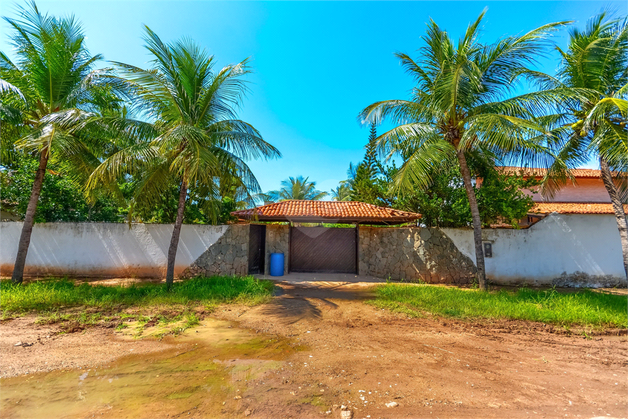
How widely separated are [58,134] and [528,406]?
10398 millimetres

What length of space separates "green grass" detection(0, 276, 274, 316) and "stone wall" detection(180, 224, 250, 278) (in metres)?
1.90

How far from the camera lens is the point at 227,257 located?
34.8 ft

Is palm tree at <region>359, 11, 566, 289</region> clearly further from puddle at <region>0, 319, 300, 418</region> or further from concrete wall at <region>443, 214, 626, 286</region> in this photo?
puddle at <region>0, 319, 300, 418</region>

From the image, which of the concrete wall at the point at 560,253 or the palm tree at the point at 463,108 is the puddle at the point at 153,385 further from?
the concrete wall at the point at 560,253

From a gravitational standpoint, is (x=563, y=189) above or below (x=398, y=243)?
above

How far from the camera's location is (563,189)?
1691 centimetres

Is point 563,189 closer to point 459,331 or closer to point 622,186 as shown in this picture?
point 622,186

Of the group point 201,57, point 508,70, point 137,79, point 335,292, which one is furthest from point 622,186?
point 137,79

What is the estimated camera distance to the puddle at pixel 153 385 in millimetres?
2789

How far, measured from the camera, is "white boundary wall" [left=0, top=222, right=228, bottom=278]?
33.1 feet

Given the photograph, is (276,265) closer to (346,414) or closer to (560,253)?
(346,414)

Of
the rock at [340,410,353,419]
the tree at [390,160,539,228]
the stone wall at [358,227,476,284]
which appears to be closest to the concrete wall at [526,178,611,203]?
the tree at [390,160,539,228]

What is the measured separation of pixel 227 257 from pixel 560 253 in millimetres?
11648

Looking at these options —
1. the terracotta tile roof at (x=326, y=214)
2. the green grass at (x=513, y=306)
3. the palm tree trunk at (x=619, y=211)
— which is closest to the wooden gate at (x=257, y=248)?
the terracotta tile roof at (x=326, y=214)
